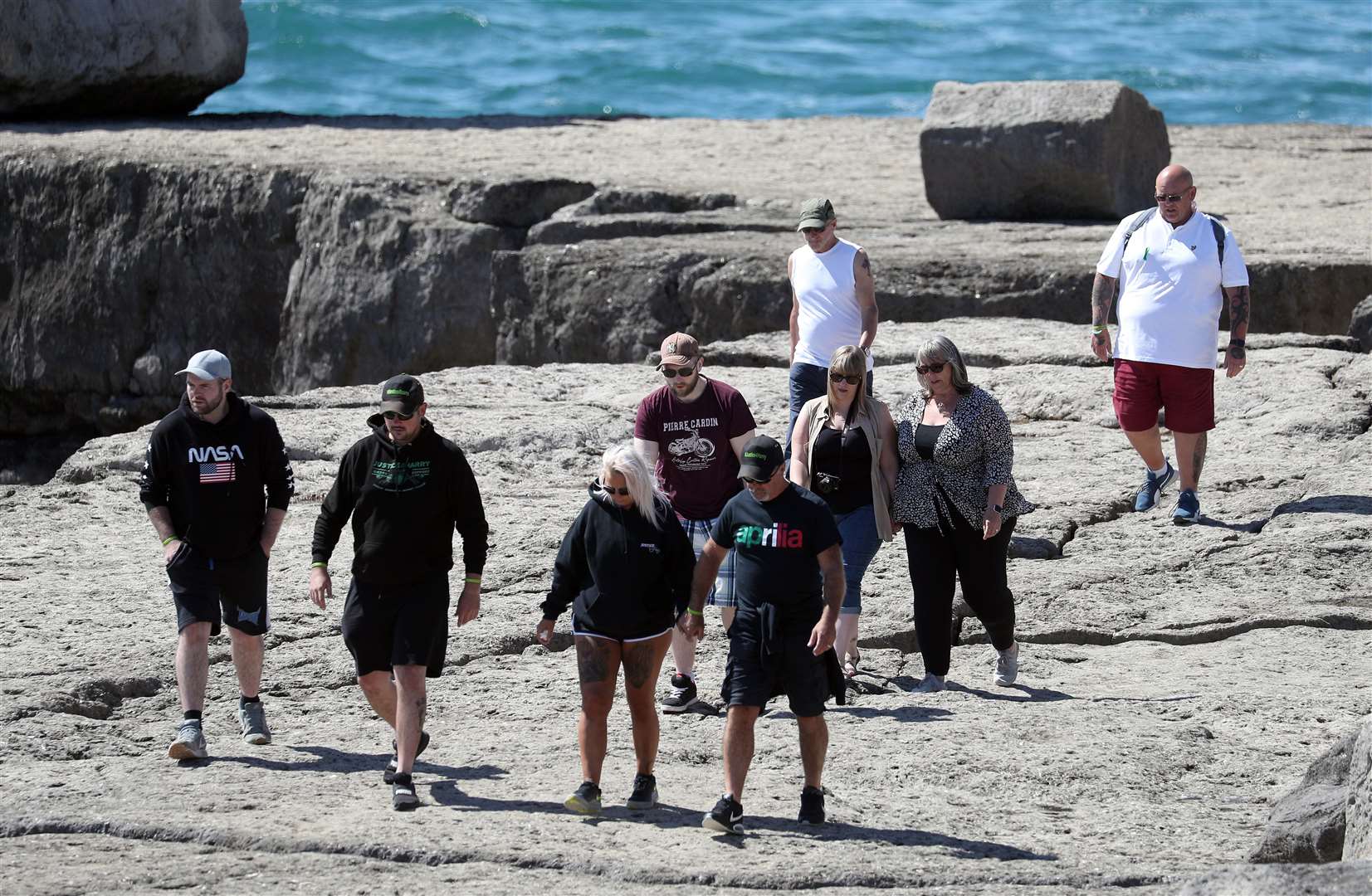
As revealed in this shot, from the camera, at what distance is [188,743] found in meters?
6.31

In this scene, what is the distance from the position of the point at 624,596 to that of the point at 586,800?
0.62m

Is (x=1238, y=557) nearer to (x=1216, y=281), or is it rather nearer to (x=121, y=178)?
(x=1216, y=281)

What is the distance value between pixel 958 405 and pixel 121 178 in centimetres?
1144

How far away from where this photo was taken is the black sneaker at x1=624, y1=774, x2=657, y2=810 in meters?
5.80

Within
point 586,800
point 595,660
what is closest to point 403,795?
point 586,800

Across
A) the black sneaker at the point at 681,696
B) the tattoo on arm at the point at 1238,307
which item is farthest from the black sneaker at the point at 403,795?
the tattoo on arm at the point at 1238,307

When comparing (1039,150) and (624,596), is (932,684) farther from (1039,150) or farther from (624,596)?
(1039,150)

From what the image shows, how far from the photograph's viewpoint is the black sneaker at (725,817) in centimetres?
548

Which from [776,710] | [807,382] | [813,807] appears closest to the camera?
[813,807]

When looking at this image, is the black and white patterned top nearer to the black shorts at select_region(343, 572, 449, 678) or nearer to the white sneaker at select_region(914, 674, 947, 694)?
the white sneaker at select_region(914, 674, 947, 694)

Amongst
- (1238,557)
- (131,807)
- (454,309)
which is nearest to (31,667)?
(131,807)

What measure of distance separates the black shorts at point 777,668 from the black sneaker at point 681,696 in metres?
1.20

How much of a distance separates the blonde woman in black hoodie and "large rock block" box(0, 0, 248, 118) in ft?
47.5

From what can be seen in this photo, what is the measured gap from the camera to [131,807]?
18.9 feet
